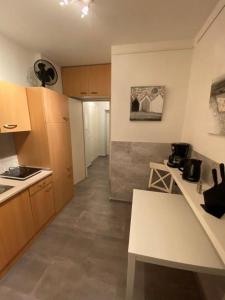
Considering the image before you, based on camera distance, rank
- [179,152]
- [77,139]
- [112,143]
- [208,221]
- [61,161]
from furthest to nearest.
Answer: [77,139]
[112,143]
[61,161]
[179,152]
[208,221]

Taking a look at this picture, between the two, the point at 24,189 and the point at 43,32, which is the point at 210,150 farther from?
the point at 43,32

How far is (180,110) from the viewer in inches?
83.0

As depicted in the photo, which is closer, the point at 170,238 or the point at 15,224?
the point at 170,238

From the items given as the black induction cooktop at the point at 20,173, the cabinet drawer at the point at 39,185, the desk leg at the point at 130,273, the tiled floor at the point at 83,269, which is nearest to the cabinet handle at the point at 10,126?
the black induction cooktop at the point at 20,173

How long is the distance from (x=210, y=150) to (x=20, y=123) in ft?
6.92

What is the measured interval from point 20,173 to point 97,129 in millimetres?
3481

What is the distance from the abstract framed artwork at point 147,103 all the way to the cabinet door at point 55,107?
1.08 m

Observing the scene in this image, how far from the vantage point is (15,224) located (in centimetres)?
150

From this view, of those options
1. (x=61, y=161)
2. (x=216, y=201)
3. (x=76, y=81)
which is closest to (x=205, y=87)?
(x=216, y=201)

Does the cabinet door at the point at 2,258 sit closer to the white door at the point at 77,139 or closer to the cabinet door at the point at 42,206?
the cabinet door at the point at 42,206

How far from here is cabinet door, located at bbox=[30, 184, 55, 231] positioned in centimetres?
179

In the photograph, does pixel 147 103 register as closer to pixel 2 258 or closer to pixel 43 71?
pixel 43 71

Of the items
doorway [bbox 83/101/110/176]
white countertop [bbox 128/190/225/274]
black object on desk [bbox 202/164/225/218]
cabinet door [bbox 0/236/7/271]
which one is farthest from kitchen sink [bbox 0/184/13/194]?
doorway [bbox 83/101/110/176]

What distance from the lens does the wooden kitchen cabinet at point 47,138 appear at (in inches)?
74.7
